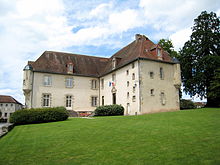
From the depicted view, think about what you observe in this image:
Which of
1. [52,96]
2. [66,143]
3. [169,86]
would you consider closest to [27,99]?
[52,96]

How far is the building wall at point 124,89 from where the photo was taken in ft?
71.9

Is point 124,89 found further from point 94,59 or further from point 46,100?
point 94,59

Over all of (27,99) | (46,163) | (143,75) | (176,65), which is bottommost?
(46,163)

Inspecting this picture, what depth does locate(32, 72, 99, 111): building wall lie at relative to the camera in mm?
26438

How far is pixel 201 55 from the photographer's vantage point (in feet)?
85.7

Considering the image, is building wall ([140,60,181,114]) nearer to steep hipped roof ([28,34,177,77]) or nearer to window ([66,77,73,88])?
steep hipped roof ([28,34,177,77])

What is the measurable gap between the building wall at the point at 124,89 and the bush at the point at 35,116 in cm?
800

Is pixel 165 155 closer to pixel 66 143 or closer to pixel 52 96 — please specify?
pixel 66 143

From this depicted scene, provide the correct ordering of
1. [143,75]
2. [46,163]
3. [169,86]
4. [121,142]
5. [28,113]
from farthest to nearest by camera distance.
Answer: [169,86], [143,75], [28,113], [121,142], [46,163]

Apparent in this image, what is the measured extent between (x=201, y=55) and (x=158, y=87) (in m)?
8.47

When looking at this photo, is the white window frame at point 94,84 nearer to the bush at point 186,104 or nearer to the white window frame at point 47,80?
the white window frame at point 47,80

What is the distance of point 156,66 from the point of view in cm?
2295

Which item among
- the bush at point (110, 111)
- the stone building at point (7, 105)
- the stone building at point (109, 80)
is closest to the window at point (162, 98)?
the stone building at point (109, 80)

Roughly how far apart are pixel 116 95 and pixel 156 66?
21.0 ft
